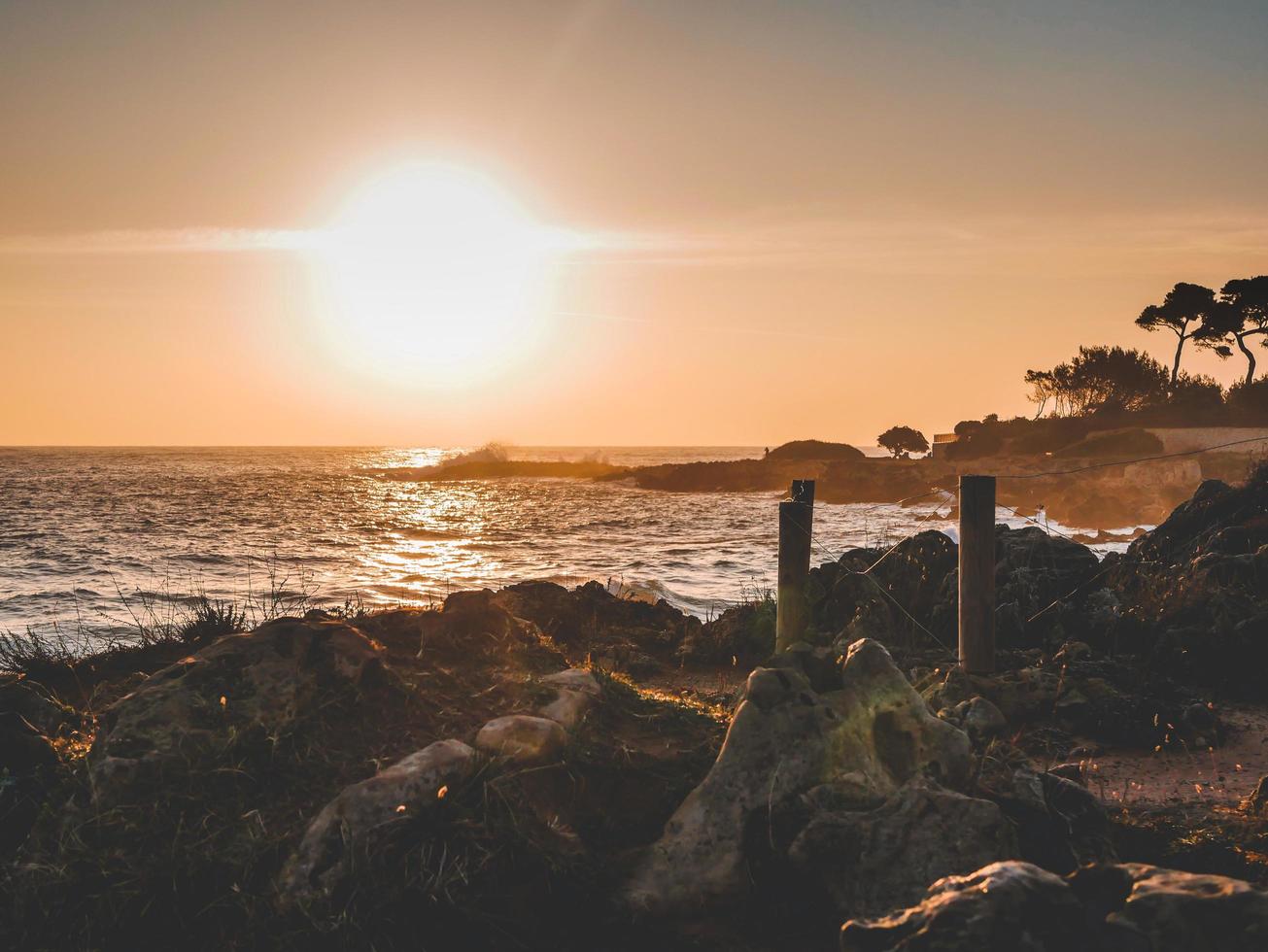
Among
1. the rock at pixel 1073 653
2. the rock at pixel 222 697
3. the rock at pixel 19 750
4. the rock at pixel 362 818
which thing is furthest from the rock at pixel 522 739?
the rock at pixel 1073 653

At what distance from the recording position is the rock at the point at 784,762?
4.26 meters

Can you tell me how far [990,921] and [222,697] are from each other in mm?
3890

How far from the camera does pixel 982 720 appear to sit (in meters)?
6.54

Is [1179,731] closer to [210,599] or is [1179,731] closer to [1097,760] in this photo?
[1097,760]

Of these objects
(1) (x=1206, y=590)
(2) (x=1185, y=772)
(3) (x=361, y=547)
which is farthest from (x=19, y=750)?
(3) (x=361, y=547)

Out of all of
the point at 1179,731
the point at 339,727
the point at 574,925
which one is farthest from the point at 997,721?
the point at 339,727

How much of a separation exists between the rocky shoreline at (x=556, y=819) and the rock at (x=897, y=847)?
10 mm

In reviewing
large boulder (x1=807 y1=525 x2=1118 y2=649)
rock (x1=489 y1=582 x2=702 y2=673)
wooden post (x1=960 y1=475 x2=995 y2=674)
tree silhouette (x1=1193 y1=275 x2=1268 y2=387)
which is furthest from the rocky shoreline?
tree silhouette (x1=1193 y1=275 x2=1268 y2=387)

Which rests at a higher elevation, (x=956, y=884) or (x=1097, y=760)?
(x=956, y=884)

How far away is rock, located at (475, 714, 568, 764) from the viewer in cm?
460

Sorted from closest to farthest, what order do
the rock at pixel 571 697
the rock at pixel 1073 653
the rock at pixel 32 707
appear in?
the rock at pixel 32 707
the rock at pixel 571 697
the rock at pixel 1073 653

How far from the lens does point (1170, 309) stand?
2189 inches

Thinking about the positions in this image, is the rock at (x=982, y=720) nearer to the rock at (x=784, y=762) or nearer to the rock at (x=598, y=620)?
the rock at (x=784, y=762)

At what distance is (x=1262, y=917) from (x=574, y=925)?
8.85 feet
